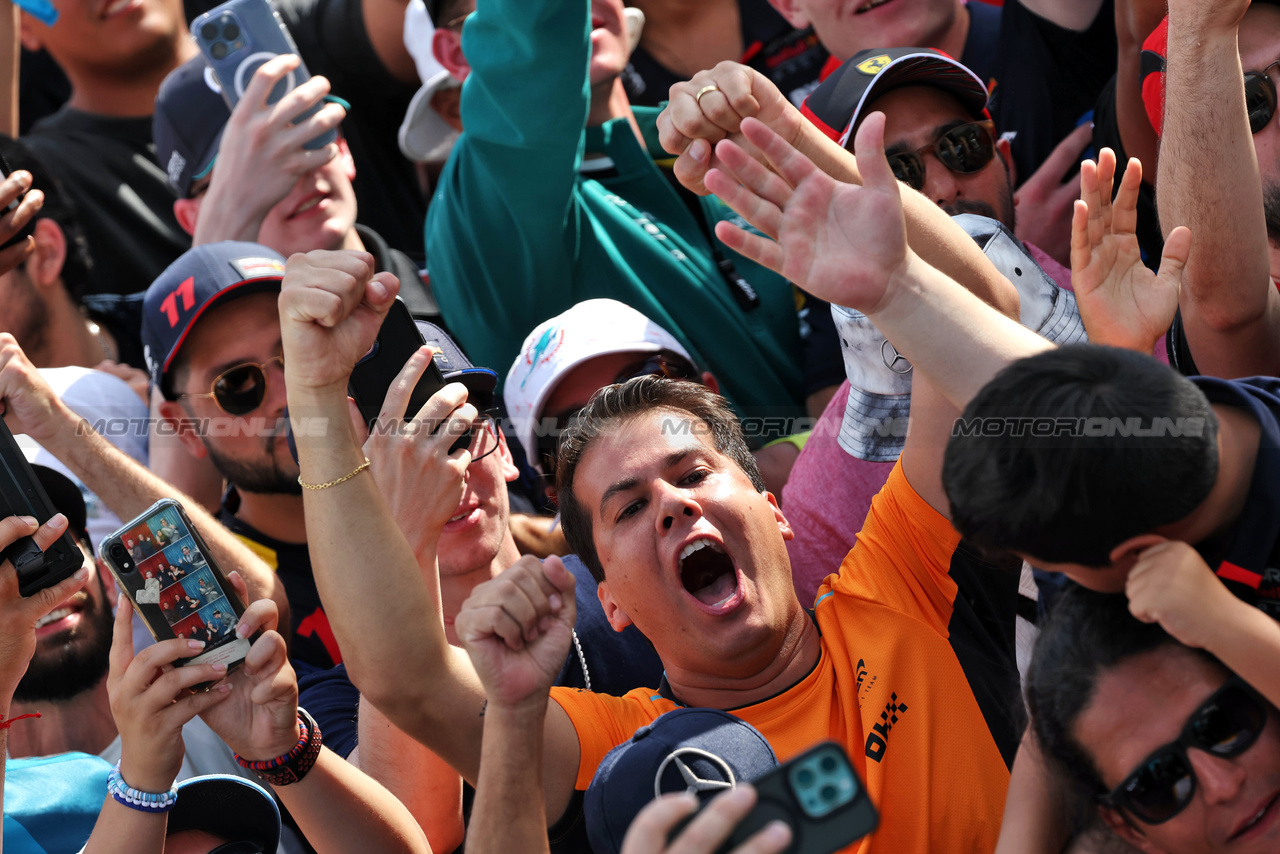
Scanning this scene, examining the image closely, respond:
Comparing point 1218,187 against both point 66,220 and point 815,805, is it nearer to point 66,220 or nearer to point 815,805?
point 815,805

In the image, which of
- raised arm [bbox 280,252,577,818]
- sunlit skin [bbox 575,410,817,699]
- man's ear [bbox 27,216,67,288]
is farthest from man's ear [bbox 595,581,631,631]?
man's ear [bbox 27,216,67,288]

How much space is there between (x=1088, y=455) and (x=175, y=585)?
1.56 m

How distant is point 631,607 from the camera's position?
2152mm

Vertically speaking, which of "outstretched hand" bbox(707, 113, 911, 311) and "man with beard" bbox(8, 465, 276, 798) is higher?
"outstretched hand" bbox(707, 113, 911, 311)

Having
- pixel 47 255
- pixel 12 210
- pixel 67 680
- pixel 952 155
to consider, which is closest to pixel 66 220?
pixel 47 255

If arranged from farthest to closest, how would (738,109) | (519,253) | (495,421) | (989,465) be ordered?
1. (519,253)
2. (495,421)
3. (738,109)
4. (989,465)

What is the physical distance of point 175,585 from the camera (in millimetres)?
2072

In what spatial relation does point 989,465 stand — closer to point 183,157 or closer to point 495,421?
point 495,421

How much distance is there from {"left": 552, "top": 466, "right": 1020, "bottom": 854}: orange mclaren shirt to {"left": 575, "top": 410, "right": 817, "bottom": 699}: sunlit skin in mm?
93

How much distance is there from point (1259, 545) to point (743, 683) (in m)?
0.95

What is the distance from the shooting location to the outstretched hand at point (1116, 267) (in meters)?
1.94

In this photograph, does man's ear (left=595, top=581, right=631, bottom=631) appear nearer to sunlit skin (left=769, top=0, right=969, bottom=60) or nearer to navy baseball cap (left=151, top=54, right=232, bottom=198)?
sunlit skin (left=769, top=0, right=969, bottom=60)

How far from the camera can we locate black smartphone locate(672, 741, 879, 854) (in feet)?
3.84

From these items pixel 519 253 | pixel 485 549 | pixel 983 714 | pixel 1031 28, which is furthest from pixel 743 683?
pixel 1031 28
